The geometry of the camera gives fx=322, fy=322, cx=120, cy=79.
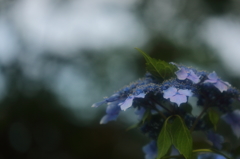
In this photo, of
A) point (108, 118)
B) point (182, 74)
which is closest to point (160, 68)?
point (182, 74)

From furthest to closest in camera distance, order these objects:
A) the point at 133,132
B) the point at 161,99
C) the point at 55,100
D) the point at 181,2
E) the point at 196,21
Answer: the point at 181,2
the point at 196,21
the point at 55,100
the point at 133,132
the point at 161,99

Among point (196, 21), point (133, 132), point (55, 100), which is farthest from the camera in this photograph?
point (196, 21)

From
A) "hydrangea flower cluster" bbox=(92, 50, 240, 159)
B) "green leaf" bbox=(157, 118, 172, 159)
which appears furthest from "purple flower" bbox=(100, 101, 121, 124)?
"green leaf" bbox=(157, 118, 172, 159)

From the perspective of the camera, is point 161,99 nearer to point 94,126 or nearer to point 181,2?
point 94,126

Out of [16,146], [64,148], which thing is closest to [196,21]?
[64,148]

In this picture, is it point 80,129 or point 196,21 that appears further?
point 196,21

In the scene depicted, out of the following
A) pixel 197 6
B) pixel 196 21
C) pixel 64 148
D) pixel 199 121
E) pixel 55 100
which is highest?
pixel 197 6

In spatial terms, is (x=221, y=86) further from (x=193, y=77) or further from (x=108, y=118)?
(x=108, y=118)

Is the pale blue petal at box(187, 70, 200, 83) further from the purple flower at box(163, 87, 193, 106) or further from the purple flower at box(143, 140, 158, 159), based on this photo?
the purple flower at box(143, 140, 158, 159)

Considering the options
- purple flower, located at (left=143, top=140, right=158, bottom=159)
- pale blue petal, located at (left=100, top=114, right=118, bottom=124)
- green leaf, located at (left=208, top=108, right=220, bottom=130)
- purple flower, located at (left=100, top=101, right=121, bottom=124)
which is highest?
purple flower, located at (left=100, top=101, right=121, bottom=124)
